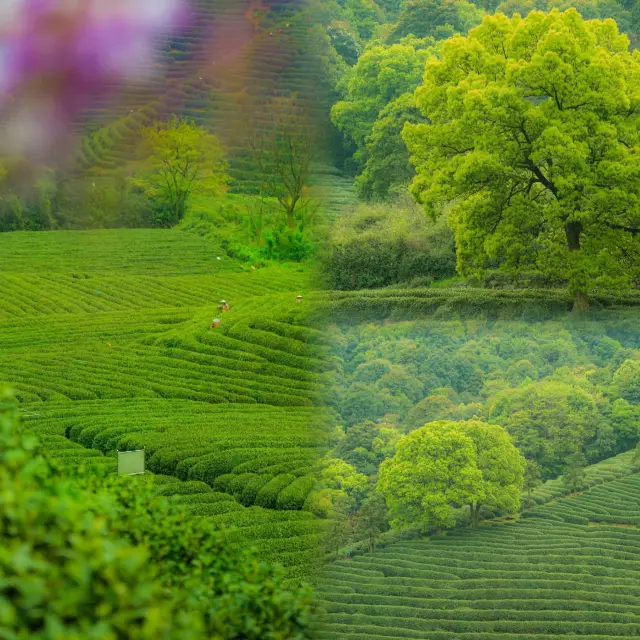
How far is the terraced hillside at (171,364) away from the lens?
526 centimetres

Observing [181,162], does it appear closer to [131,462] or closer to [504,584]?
[131,462]

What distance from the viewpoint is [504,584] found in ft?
12.7

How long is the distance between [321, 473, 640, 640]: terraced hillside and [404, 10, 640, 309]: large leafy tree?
5.75 ft

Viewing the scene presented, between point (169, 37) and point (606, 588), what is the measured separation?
405cm

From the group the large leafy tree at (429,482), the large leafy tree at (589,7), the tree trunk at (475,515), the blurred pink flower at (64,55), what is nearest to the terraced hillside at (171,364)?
the blurred pink flower at (64,55)

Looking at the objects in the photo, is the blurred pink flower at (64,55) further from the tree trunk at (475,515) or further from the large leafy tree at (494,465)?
the tree trunk at (475,515)

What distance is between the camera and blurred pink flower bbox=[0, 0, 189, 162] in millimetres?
5410

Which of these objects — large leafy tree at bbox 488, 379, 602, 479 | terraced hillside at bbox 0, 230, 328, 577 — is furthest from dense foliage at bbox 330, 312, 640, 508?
terraced hillside at bbox 0, 230, 328, 577

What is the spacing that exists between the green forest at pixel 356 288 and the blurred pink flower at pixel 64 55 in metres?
0.02

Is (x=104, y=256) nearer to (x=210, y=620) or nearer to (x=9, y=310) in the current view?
(x=9, y=310)

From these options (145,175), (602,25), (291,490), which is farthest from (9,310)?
(602,25)

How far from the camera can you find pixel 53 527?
5.44 ft

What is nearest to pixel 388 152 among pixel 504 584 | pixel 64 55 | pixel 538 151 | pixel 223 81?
pixel 538 151

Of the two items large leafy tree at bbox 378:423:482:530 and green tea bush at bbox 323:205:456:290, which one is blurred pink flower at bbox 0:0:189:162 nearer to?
green tea bush at bbox 323:205:456:290
